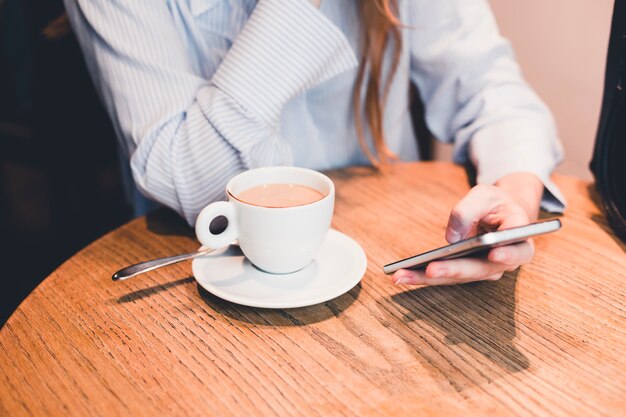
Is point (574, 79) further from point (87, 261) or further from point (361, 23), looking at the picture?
point (87, 261)

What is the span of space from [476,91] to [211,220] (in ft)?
2.28

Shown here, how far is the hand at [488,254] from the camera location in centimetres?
60

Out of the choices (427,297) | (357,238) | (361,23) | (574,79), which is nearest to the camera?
(427,297)

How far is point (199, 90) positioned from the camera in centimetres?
87

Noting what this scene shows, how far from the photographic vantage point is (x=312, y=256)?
67 centimetres

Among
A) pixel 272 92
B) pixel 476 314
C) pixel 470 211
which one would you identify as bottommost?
pixel 476 314

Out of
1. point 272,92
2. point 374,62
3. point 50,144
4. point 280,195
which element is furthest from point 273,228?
point 50,144

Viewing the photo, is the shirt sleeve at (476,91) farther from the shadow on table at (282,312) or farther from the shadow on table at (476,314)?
the shadow on table at (282,312)

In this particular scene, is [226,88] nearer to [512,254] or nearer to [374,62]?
[374,62]

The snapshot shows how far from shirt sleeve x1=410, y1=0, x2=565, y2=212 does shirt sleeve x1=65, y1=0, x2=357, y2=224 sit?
1.14ft

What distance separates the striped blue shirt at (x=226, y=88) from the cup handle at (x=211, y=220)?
18 cm

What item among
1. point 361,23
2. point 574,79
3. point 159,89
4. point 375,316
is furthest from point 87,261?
point 574,79

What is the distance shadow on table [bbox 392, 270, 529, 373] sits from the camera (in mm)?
563

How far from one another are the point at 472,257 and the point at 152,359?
1.19 feet
